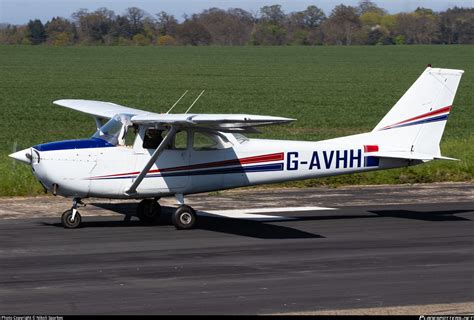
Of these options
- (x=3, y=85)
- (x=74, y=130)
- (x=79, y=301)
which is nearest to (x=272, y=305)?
(x=79, y=301)

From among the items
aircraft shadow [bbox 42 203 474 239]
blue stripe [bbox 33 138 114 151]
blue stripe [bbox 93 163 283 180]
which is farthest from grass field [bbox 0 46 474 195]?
blue stripe [bbox 93 163 283 180]

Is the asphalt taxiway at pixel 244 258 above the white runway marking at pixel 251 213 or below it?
above

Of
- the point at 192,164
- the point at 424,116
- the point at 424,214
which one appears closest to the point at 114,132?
the point at 192,164

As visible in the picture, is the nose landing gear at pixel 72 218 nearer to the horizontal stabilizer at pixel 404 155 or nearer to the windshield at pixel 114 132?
the windshield at pixel 114 132

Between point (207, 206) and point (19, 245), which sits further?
point (207, 206)

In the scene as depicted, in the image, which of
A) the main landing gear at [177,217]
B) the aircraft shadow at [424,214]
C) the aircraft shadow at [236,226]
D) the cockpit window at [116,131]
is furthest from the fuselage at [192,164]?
the aircraft shadow at [424,214]

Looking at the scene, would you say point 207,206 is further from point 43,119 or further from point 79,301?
point 43,119

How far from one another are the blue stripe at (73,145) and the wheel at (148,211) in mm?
1380

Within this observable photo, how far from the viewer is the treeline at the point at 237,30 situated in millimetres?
154500

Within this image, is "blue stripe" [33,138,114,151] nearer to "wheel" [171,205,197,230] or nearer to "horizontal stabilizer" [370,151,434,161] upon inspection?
"wheel" [171,205,197,230]

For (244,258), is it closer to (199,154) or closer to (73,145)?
(199,154)

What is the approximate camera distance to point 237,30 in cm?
16712

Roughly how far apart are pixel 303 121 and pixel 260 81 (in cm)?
2615

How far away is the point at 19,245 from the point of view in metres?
14.0
